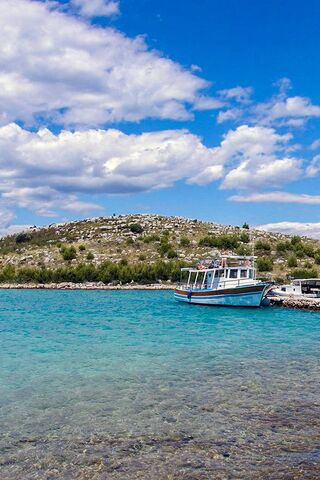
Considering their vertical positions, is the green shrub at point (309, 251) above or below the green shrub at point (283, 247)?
below

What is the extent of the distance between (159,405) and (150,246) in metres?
77.1

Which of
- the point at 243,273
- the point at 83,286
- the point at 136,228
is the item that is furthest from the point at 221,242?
the point at 243,273

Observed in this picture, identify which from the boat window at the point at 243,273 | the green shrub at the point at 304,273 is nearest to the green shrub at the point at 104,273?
the green shrub at the point at 304,273

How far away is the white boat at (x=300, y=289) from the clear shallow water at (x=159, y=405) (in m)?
25.5

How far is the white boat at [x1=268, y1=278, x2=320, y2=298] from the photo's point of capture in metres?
52.3

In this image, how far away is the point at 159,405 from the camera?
1282cm

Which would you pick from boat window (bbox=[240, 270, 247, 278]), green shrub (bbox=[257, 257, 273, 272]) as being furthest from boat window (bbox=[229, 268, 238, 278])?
green shrub (bbox=[257, 257, 273, 272])

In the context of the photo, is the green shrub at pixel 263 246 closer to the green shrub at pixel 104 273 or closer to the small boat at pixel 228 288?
the green shrub at pixel 104 273

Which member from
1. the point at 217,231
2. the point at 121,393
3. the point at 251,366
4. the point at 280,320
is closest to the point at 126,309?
the point at 280,320

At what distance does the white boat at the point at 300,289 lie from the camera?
52281mm

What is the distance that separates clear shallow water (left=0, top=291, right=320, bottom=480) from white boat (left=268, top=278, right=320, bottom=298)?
2551 cm

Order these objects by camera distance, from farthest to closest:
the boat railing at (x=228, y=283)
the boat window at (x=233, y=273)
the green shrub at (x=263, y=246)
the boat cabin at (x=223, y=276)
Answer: the green shrub at (x=263, y=246) < the boat window at (x=233, y=273) < the boat cabin at (x=223, y=276) < the boat railing at (x=228, y=283)

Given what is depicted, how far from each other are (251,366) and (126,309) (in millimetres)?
25899

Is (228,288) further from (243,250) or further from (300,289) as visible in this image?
(243,250)
